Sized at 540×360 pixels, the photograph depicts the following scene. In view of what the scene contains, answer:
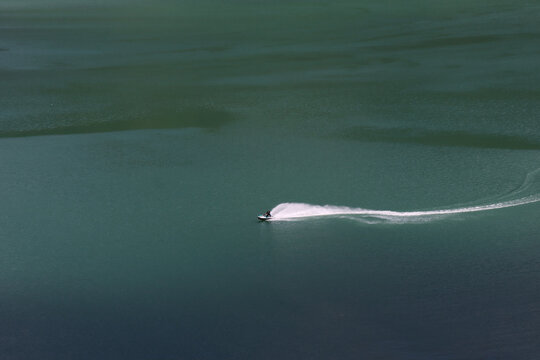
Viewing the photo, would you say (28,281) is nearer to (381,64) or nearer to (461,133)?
(461,133)

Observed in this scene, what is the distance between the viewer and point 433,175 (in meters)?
21.5

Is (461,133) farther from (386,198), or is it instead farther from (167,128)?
(167,128)

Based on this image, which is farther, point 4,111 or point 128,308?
point 4,111

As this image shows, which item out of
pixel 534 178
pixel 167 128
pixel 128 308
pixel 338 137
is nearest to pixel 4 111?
pixel 167 128

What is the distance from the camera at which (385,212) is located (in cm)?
1912

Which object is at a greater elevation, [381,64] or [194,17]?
[194,17]

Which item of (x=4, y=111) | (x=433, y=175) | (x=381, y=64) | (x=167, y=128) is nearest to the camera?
(x=433, y=175)

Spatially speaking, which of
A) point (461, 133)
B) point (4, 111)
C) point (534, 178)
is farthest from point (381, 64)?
point (4, 111)

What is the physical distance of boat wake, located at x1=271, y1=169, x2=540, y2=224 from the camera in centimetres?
1880

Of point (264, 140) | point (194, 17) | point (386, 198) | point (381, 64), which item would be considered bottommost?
point (386, 198)

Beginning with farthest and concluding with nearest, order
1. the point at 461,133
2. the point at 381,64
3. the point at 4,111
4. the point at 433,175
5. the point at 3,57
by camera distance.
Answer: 1. the point at 3,57
2. the point at 381,64
3. the point at 4,111
4. the point at 461,133
5. the point at 433,175

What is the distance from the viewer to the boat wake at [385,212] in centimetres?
1880

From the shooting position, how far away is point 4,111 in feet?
97.4

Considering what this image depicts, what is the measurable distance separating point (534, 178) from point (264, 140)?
9553mm
